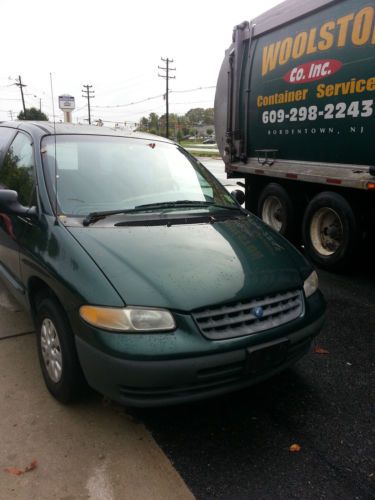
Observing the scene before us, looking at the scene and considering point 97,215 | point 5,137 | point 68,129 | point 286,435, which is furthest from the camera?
point 5,137

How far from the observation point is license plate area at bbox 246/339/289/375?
2217 millimetres

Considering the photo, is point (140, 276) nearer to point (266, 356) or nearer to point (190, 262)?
point (190, 262)

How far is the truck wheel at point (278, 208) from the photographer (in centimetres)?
609

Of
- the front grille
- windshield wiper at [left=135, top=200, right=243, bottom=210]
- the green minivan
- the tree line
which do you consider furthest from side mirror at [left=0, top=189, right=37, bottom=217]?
the tree line

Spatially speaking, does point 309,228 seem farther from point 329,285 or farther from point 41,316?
point 41,316

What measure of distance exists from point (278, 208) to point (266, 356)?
4.46 m

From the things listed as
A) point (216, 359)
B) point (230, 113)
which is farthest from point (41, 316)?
point (230, 113)

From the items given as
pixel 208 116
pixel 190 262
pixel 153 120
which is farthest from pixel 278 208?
pixel 208 116

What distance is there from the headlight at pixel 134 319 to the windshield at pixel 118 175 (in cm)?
96

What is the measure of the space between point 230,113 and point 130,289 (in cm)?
563

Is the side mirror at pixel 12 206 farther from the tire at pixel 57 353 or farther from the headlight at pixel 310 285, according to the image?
the headlight at pixel 310 285

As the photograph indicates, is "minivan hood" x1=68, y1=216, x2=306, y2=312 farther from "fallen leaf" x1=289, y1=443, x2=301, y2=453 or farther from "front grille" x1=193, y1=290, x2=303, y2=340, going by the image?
"fallen leaf" x1=289, y1=443, x2=301, y2=453

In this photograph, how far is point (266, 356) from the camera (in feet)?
7.49

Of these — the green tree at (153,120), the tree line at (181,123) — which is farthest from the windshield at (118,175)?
the green tree at (153,120)
